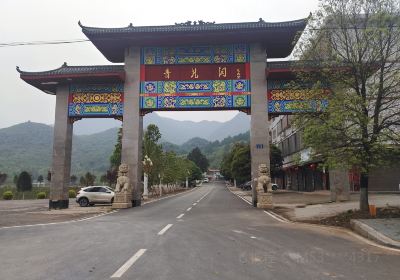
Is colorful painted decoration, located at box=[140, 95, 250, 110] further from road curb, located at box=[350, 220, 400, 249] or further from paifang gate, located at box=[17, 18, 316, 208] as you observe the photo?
road curb, located at box=[350, 220, 400, 249]

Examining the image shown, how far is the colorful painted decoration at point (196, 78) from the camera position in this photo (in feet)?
77.3

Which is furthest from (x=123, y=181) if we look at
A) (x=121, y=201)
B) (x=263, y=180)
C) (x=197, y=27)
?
(x=197, y=27)

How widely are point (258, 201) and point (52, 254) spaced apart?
15843 mm

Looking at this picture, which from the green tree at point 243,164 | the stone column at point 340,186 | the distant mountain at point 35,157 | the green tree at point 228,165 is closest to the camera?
the stone column at point 340,186

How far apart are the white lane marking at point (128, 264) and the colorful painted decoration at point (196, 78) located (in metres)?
16.5

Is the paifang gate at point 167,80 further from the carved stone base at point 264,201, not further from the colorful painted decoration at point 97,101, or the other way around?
the carved stone base at point 264,201

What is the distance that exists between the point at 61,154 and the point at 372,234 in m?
20.2

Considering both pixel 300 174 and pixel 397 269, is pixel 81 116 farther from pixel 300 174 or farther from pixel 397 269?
pixel 300 174

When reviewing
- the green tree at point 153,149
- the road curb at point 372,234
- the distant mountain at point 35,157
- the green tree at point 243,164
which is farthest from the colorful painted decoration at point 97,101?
the distant mountain at point 35,157

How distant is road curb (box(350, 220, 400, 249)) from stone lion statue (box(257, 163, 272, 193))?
9539mm

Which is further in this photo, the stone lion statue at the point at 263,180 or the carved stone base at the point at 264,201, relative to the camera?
the stone lion statue at the point at 263,180

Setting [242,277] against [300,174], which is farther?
[300,174]

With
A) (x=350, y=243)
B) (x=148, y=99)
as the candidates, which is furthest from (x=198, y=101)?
(x=350, y=243)

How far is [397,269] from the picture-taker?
6.55 metres
